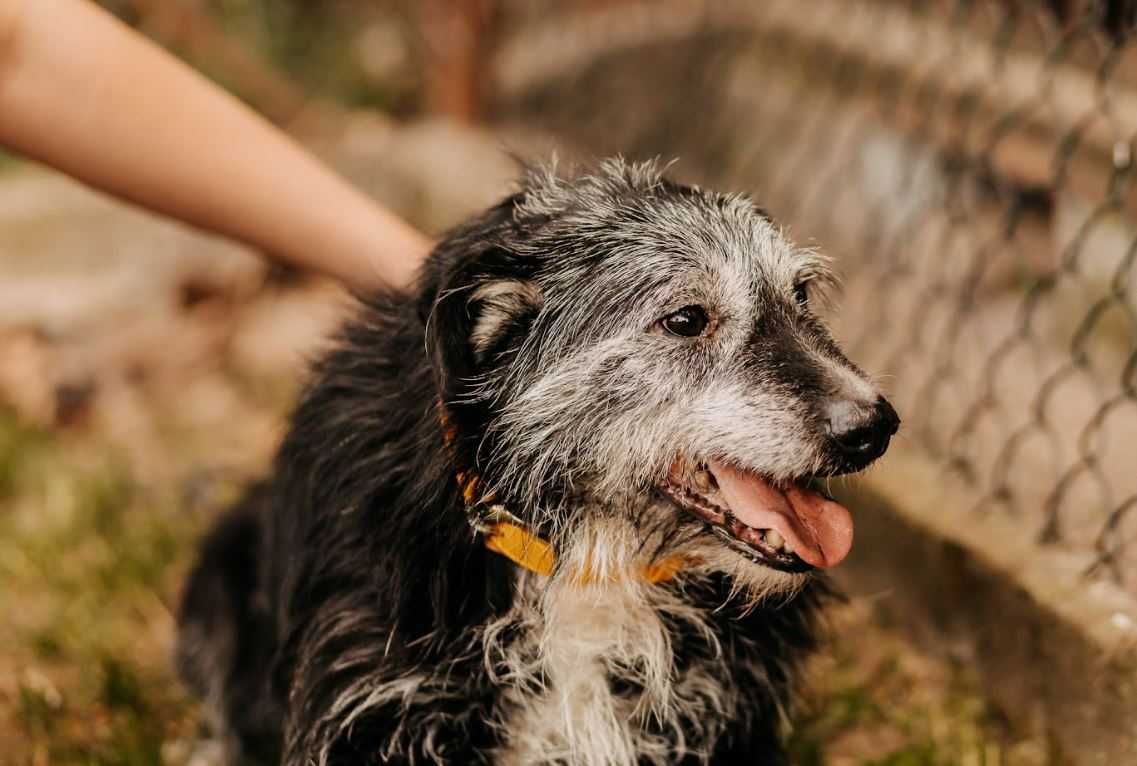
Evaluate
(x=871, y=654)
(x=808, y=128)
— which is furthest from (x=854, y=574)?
(x=808, y=128)

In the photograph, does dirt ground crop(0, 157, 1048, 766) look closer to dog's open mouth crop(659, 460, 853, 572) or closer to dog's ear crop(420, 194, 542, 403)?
dog's ear crop(420, 194, 542, 403)

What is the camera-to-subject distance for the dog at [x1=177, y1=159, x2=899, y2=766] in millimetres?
1966

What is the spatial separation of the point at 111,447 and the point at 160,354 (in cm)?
54

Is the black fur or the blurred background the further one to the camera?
the blurred background

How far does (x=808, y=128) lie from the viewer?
562 centimetres

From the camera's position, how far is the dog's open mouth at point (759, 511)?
1.91 m

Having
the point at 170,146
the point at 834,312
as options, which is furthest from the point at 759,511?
the point at 170,146

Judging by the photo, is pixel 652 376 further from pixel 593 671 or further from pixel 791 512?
pixel 593 671

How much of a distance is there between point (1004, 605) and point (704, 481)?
1086 mm

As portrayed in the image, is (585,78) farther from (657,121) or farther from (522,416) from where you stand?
(522,416)

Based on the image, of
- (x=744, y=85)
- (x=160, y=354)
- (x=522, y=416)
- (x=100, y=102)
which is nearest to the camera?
(x=522, y=416)

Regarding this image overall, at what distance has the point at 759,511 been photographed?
6.41ft

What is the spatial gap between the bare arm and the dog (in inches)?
17.8

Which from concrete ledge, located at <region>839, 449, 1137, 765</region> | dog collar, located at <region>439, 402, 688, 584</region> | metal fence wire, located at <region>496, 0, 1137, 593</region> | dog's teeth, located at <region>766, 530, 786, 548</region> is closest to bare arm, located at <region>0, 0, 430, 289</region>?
dog collar, located at <region>439, 402, 688, 584</region>
